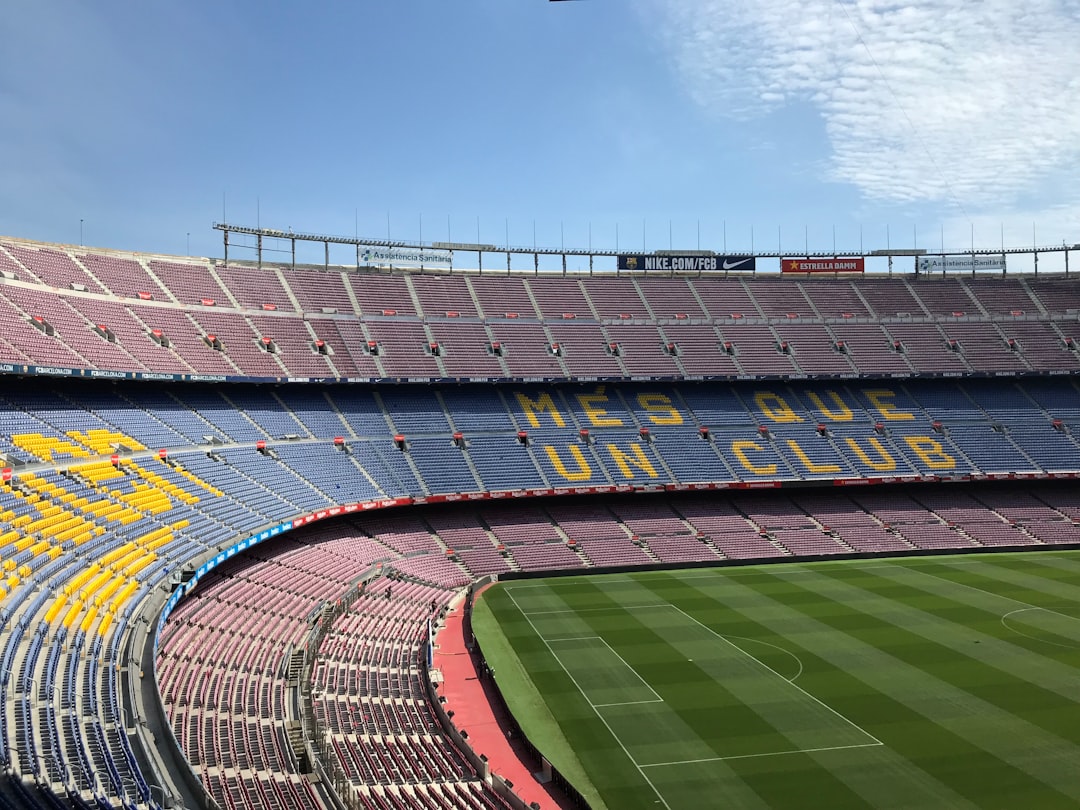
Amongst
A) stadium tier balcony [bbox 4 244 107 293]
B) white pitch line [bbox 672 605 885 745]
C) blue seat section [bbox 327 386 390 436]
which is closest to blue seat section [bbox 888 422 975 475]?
white pitch line [bbox 672 605 885 745]

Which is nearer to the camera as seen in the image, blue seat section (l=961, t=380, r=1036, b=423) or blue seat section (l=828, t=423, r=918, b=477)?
blue seat section (l=828, t=423, r=918, b=477)

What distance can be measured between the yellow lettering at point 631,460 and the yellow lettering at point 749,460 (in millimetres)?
6378

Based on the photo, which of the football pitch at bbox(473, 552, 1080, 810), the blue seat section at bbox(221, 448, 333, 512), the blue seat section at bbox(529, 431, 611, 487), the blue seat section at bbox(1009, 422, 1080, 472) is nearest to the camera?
the football pitch at bbox(473, 552, 1080, 810)

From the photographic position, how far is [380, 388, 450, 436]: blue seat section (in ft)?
178

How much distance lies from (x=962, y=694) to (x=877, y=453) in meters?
31.3

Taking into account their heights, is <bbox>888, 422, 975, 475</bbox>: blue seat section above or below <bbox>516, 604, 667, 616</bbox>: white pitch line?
below

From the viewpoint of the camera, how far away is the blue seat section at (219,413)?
45188 millimetres

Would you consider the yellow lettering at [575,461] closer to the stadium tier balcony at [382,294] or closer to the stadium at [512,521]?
the stadium at [512,521]

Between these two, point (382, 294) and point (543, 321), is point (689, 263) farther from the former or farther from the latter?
point (382, 294)

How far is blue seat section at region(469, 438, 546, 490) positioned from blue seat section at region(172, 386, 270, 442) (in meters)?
13.2

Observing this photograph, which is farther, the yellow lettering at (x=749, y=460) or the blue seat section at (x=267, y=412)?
the yellow lettering at (x=749, y=460)

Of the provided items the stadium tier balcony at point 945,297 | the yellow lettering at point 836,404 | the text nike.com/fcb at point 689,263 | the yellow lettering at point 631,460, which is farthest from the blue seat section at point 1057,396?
the yellow lettering at point 631,460

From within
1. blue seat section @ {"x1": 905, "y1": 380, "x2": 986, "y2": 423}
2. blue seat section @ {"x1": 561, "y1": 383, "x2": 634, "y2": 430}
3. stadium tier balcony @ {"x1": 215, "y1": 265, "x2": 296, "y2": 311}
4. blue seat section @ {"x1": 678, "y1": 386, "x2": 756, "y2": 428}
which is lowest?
blue seat section @ {"x1": 905, "y1": 380, "x2": 986, "y2": 423}

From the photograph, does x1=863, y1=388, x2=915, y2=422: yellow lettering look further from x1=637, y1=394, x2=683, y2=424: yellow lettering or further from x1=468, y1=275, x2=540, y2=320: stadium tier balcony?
x1=468, y1=275, x2=540, y2=320: stadium tier balcony
